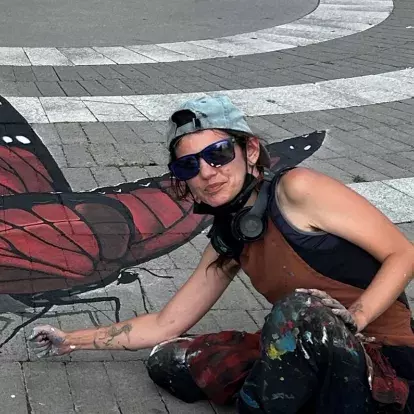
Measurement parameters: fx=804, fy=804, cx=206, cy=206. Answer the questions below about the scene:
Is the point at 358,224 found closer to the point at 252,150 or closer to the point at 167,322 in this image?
the point at 252,150

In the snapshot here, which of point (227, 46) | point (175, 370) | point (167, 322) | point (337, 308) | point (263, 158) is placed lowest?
point (227, 46)

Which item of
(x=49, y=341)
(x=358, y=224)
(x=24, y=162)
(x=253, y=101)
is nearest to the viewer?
(x=358, y=224)

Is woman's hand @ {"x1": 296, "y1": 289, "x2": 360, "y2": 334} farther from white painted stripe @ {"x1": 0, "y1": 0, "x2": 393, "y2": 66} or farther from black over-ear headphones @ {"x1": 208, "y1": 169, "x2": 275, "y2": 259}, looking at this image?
white painted stripe @ {"x1": 0, "y1": 0, "x2": 393, "y2": 66}

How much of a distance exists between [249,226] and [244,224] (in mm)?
17

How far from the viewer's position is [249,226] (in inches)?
91.1

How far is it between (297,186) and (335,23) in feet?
26.2

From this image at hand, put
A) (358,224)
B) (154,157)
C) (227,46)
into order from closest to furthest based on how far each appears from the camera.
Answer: (358,224), (154,157), (227,46)

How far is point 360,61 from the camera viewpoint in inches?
308

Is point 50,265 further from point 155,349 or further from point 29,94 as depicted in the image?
point 29,94

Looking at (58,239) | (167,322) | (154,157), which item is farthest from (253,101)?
(167,322)

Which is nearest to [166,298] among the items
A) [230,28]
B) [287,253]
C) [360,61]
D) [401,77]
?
[287,253]

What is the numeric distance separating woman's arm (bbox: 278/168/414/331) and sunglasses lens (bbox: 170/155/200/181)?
0.27 m

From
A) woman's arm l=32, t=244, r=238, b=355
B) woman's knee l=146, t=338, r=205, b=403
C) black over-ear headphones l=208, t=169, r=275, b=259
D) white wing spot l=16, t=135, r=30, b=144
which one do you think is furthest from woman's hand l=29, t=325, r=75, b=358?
white wing spot l=16, t=135, r=30, b=144

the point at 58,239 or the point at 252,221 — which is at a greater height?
the point at 252,221
